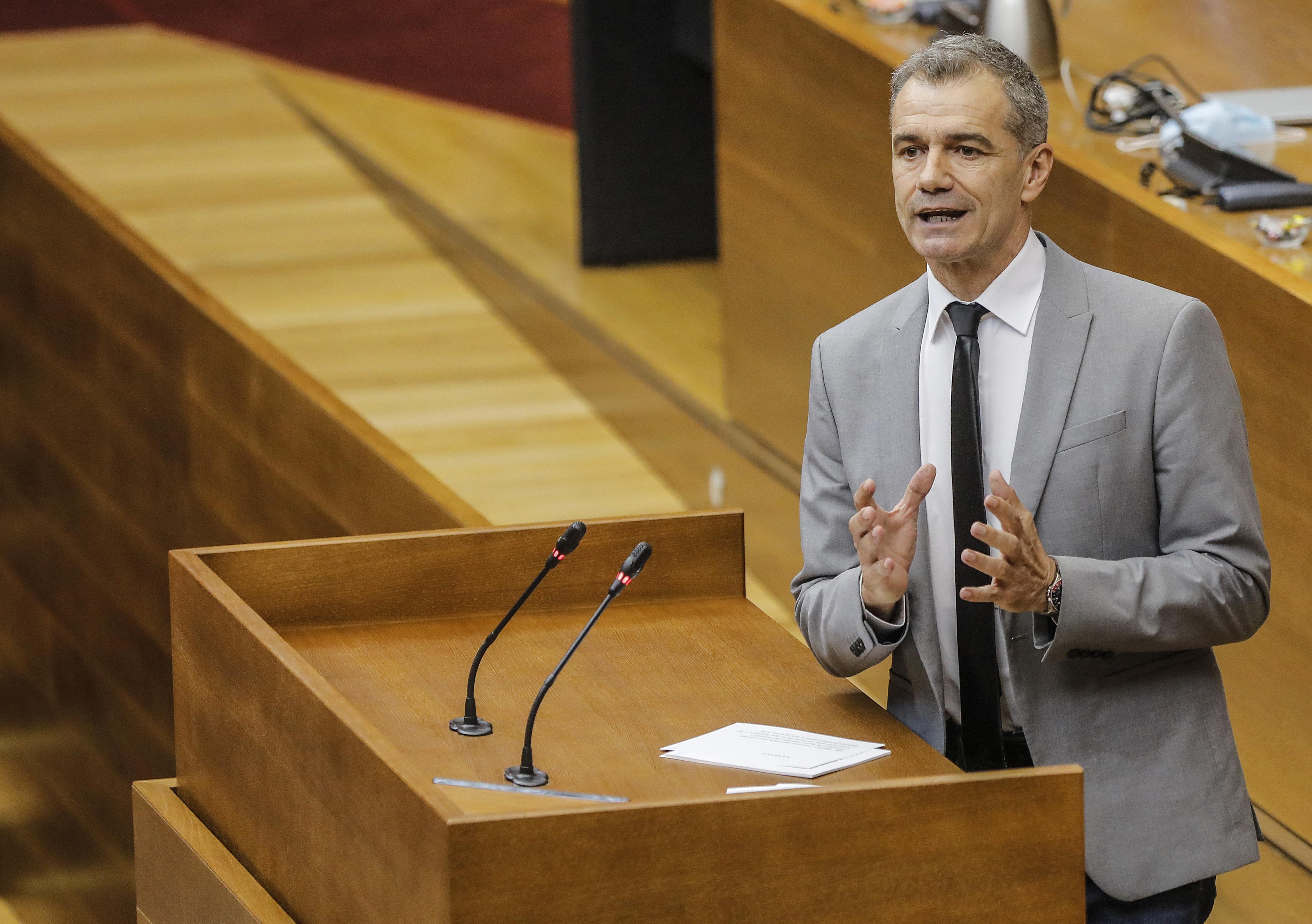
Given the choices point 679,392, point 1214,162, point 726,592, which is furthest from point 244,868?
point 679,392

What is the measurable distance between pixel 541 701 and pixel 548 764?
31 millimetres

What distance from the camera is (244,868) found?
43.7 inches

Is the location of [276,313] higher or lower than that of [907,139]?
lower

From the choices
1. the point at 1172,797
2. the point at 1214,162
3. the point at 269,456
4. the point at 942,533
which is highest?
the point at 1214,162

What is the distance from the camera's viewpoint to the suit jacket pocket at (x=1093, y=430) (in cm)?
96

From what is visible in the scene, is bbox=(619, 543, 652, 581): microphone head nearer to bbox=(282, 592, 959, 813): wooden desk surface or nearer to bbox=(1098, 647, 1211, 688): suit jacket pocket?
bbox=(282, 592, 959, 813): wooden desk surface

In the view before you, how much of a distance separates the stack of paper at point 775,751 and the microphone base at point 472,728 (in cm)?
9

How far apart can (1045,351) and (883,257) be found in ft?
3.44

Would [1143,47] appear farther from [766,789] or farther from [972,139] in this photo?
[766,789]

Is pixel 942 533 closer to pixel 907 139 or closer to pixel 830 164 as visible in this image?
pixel 907 139

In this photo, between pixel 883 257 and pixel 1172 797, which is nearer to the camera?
pixel 1172 797

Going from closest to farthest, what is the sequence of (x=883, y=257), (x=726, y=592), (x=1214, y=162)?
(x=726, y=592) → (x=1214, y=162) → (x=883, y=257)

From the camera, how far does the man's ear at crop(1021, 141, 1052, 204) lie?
0.98 metres

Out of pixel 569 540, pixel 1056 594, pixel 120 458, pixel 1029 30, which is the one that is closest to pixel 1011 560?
pixel 1056 594
